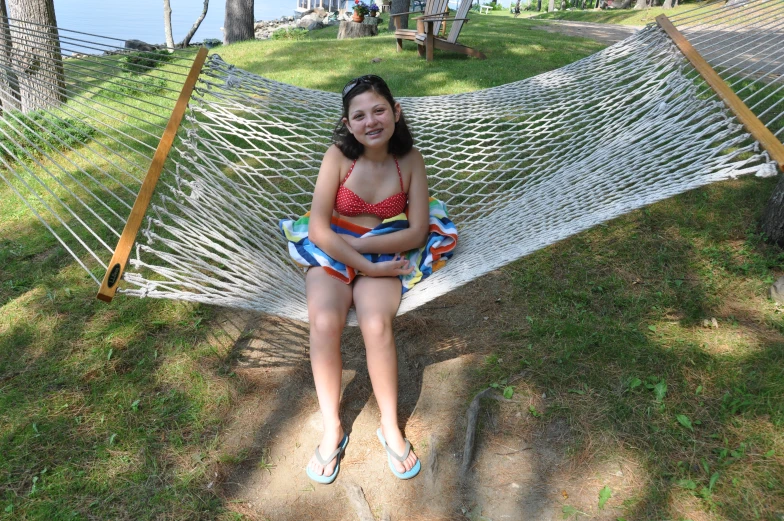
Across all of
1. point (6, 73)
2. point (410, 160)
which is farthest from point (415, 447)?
point (6, 73)

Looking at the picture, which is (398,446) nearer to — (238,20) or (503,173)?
(503,173)

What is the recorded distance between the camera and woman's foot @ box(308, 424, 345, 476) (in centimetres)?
160

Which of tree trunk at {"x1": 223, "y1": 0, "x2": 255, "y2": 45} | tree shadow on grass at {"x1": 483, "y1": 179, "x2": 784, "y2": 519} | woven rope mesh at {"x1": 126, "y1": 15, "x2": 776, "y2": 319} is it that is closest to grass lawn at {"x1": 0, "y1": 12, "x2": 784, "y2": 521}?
tree shadow on grass at {"x1": 483, "y1": 179, "x2": 784, "y2": 519}

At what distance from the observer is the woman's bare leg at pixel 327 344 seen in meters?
1.56

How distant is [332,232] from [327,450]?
0.61 metres

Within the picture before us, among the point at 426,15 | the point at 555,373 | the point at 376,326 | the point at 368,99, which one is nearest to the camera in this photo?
the point at 376,326

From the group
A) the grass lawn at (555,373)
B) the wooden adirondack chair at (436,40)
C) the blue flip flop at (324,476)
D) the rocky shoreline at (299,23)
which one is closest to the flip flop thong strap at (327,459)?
the blue flip flop at (324,476)

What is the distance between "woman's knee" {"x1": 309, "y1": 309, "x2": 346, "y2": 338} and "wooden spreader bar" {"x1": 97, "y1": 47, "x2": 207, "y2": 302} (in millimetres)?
491

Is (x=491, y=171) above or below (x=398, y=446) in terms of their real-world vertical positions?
above

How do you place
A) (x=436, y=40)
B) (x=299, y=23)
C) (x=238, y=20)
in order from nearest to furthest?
1. (x=436, y=40)
2. (x=238, y=20)
3. (x=299, y=23)

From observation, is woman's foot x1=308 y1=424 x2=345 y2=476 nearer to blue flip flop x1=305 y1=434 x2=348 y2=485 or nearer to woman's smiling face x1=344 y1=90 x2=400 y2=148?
blue flip flop x1=305 y1=434 x2=348 y2=485

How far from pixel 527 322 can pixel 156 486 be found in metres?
1.33

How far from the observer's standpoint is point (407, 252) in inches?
70.1

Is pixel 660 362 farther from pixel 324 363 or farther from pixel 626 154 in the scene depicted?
pixel 324 363
